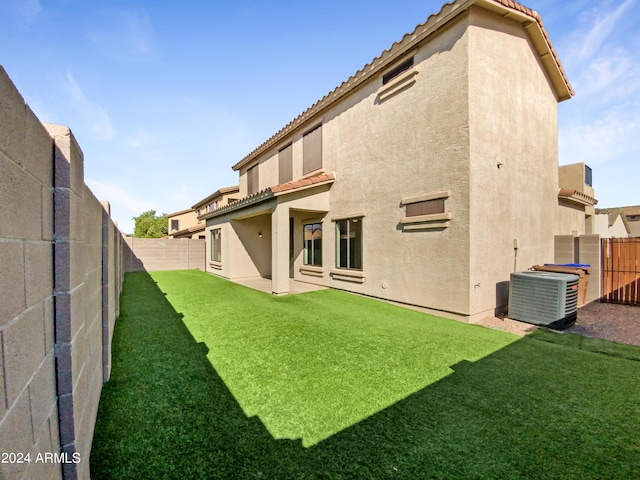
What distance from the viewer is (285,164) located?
14148 mm

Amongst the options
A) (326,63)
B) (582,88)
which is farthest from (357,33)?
(582,88)

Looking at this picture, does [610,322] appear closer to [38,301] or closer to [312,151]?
[38,301]

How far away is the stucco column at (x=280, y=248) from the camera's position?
9773mm

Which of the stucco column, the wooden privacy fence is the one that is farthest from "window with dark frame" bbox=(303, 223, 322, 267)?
the wooden privacy fence

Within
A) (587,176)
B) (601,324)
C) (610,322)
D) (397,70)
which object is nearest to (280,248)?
(397,70)

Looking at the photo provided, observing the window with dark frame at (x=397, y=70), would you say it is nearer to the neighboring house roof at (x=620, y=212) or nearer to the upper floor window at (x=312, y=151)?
the upper floor window at (x=312, y=151)

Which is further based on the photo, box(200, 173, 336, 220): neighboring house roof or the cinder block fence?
box(200, 173, 336, 220): neighboring house roof

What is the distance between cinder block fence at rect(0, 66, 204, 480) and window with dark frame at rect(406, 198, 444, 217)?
24.2 ft

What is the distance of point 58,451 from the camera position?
5.40ft

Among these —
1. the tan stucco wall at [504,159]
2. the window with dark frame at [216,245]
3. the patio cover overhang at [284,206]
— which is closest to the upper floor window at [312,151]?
the patio cover overhang at [284,206]

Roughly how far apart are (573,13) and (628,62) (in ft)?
8.15

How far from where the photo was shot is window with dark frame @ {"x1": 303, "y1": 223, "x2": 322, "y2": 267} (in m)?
11.9

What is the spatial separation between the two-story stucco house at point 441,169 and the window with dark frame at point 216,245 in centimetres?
489

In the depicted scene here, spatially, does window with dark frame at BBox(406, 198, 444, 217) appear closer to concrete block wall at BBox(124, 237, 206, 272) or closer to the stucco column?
the stucco column
